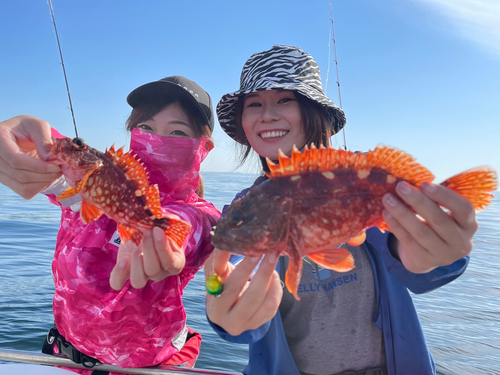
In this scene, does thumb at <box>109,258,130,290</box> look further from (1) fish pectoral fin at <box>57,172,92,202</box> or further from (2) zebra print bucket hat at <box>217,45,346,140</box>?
(2) zebra print bucket hat at <box>217,45,346,140</box>

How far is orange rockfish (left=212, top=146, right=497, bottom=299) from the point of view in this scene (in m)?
2.17

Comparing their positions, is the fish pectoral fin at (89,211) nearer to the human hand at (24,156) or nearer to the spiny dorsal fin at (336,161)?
the human hand at (24,156)

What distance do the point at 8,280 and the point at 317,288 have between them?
892 centimetres

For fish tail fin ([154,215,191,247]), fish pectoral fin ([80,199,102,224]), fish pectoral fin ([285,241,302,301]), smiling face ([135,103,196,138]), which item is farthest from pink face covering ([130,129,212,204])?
fish pectoral fin ([285,241,302,301])

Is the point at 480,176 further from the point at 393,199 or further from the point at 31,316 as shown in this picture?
the point at 31,316

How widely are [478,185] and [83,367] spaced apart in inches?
159

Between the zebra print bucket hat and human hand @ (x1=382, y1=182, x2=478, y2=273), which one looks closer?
human hand @ (x1=382, y1=182, x2=478, y2=273)

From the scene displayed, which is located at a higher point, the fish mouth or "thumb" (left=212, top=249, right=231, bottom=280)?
the fish mouth

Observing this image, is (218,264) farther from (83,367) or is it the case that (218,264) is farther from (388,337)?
(83,367)

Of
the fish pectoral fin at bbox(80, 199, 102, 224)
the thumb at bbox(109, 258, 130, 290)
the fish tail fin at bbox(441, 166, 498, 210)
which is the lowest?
the thumb at bbox(109, 258, 130, 290)

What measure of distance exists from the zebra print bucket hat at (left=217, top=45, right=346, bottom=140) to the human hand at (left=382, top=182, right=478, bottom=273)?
1.67 m

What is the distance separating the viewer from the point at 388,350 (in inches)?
120

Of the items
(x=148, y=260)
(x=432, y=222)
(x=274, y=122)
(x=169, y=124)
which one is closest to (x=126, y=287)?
(x=148, y=260)

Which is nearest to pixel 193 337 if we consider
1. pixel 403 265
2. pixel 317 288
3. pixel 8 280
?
pixel 317 288
